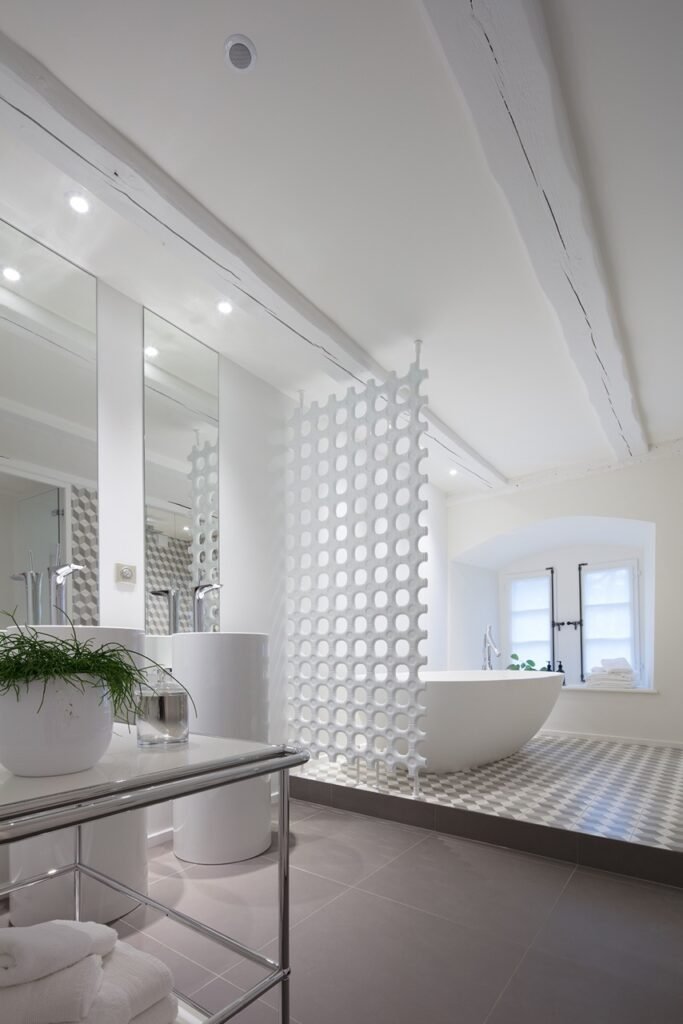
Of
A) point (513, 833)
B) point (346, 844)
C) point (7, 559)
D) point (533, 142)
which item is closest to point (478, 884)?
point (513, 833)

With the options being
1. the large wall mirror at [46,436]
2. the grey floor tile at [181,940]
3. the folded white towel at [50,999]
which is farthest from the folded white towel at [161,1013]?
the large wall mirror at [46,436]

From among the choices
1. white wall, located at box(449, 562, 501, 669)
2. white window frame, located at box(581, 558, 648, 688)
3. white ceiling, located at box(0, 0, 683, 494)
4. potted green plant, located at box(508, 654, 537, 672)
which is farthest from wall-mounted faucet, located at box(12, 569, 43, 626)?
white window frame, located at box(581, 558, 648, 688)

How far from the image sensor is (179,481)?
302 centimetres

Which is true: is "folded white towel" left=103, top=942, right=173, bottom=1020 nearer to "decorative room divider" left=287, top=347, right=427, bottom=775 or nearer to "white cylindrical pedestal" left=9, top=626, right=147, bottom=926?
"white cylindrical pedestal" left=9, top=626, right=147, bottom=926

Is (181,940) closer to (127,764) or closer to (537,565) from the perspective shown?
(127,764)

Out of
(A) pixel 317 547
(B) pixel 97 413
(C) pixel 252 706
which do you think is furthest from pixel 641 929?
(B) pixel 97 413

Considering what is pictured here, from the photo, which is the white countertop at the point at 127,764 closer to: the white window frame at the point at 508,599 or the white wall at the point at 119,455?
the white wall at the point at 119,455

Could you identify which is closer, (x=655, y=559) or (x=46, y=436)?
(x=46, y=436)

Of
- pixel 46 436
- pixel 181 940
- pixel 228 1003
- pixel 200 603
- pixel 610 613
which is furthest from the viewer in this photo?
pixel 610 613

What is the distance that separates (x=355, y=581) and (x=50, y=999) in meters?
2.63

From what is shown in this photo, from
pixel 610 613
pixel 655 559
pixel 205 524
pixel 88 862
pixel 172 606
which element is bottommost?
pixel 88 862

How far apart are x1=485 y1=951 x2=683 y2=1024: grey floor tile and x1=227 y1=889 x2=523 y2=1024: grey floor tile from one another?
0.15 feet

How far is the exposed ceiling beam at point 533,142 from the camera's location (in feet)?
5.05

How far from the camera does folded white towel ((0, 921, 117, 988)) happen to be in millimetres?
890
